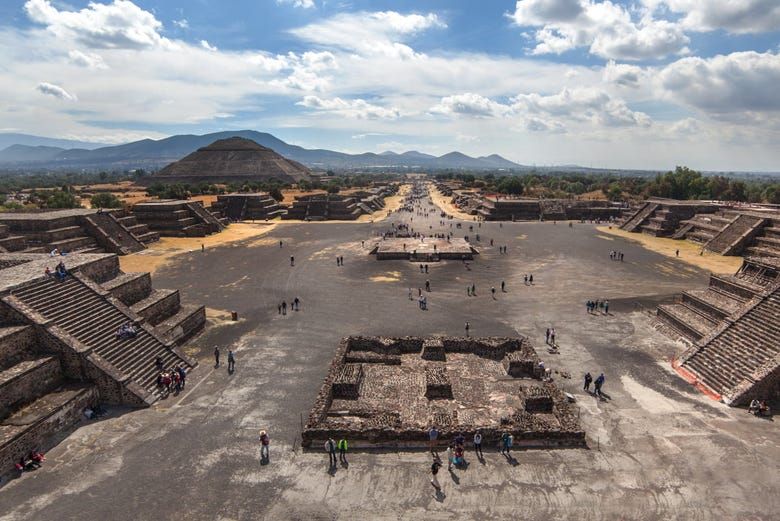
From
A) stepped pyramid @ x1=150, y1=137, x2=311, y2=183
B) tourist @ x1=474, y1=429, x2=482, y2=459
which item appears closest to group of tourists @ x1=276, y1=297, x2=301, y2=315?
tourist @ x1=474, y1=429, x2=482, y2=459

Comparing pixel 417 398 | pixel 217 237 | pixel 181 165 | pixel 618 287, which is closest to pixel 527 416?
pixel 417 398

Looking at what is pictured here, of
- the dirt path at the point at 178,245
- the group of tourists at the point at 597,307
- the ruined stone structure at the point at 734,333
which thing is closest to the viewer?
the ruined stone structure at the point at 734,333

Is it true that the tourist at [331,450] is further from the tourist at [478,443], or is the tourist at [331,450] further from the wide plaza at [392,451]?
the tourist at [478,443]

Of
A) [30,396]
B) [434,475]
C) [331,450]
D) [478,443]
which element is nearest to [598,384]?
[478,443]

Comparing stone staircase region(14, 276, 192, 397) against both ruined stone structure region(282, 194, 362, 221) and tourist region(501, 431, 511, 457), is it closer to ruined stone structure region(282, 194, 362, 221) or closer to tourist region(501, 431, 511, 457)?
tourist region(501, 431, 511, 457)

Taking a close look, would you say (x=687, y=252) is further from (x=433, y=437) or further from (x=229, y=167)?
(x=229, y=167)

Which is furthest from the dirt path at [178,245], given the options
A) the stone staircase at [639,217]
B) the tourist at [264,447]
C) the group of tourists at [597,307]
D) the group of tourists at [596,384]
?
the stone staircase at [639,217]
